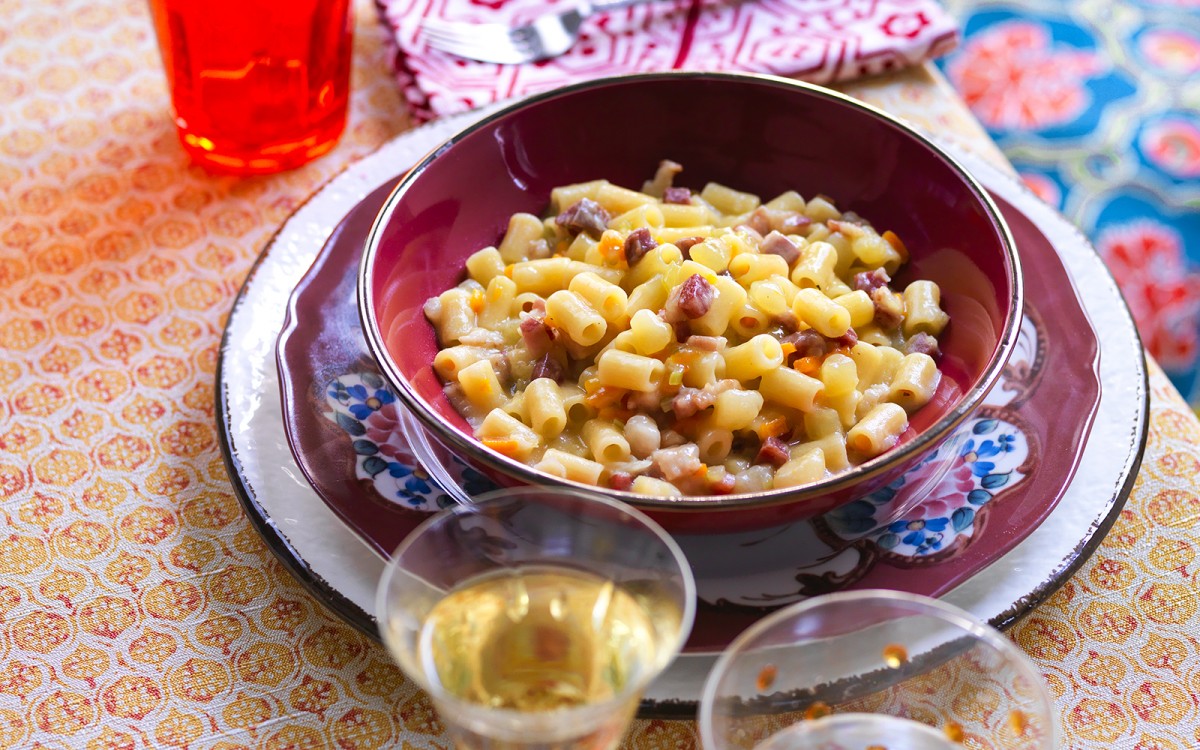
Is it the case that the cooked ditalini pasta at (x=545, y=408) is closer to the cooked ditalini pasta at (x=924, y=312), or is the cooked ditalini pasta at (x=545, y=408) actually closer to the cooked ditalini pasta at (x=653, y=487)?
the cooked ditalini pasta at (x=653, y=487)

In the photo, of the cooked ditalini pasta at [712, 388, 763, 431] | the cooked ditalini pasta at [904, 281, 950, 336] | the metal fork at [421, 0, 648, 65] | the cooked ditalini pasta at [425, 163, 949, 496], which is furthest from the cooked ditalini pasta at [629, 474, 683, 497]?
the metal fork at [421, 0, 648, 65]

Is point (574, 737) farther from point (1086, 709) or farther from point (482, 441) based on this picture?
point (1086, 709)

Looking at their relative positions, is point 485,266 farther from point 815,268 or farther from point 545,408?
Result: point 815,268

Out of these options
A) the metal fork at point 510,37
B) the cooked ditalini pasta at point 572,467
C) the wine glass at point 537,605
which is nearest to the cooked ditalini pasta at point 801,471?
the cooked ditalini pasta at point 572,467

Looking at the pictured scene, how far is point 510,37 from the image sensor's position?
8.02 feet

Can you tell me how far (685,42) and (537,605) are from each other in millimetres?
1606

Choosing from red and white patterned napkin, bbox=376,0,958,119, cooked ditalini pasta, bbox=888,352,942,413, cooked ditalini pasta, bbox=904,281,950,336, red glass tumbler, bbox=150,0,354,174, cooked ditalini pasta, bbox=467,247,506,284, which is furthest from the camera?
red and white patterned napkin, bbox=376,0,958,119

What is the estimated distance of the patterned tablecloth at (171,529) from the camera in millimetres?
1365

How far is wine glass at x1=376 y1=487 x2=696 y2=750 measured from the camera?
110 centimetres

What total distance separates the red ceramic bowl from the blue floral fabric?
1.43 m

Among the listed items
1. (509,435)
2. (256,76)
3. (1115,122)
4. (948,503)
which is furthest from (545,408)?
(1115,122)

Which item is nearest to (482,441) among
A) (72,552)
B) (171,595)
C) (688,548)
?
(688,548)

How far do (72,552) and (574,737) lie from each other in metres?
0.86

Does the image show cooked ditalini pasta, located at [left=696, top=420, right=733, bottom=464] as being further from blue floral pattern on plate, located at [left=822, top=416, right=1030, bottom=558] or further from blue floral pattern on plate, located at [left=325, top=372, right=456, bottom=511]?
blue floral pattern on plate, located at [left=325, top=372, right=456, bottom=511]
